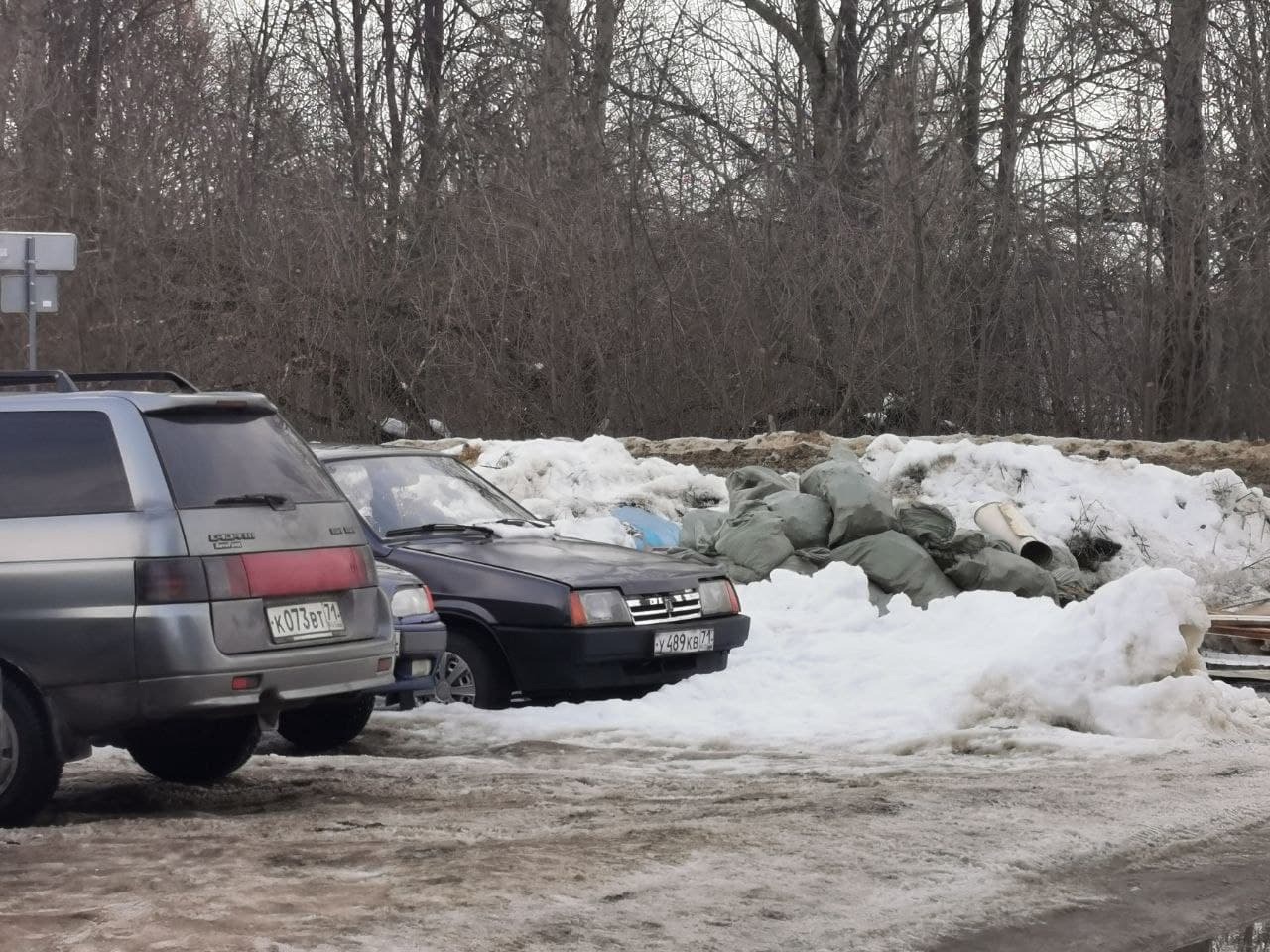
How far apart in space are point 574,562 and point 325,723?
182 cm

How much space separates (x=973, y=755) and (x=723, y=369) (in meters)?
14.4

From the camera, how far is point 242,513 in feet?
24.0

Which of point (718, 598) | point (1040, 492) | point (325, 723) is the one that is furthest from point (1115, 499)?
point (325, 723)

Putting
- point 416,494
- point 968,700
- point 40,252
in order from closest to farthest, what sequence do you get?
point 968,700, point 416,494, point 40,252

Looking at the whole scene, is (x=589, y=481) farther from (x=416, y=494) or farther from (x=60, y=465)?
(x=60, y=465)

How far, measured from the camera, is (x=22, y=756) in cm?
698

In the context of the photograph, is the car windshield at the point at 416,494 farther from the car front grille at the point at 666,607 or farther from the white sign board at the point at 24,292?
the white sign board at the point at 24,292

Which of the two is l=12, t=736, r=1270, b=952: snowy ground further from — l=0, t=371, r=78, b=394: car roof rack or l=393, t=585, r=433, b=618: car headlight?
l=0, t=371, r=78, b=394: car roof rack

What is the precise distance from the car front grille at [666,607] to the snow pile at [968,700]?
381 millimetres

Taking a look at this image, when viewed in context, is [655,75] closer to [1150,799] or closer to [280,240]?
[280,240]

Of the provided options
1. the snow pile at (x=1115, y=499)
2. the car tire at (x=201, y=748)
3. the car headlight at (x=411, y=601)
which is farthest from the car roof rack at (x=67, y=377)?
the snow pile at (x=1115, y=499)

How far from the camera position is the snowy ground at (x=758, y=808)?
546cm

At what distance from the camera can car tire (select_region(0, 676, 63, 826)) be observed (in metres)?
6.98

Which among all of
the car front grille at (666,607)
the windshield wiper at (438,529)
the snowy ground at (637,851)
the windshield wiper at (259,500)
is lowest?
the snowy ground at (637,851)
